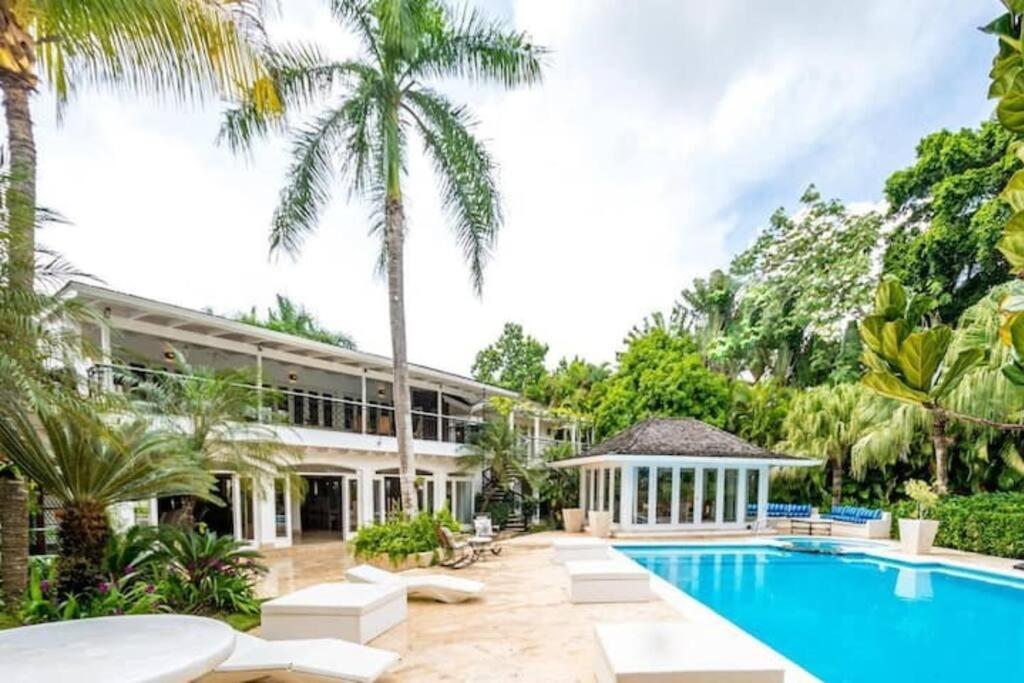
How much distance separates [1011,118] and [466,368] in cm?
4400

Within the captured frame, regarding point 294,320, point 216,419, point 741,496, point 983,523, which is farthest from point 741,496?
point 294,320

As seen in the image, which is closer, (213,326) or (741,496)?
(213,326)

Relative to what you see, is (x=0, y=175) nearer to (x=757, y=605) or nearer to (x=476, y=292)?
(x=476, y=292)

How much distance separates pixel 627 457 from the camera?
1753 centimetres

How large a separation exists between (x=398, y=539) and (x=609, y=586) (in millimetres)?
4931

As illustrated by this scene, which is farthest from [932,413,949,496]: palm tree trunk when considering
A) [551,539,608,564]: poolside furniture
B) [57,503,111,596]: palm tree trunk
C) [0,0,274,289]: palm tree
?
[57,503,111,596]: palm tree trunk

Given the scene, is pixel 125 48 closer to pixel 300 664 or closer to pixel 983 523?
pixel 300 664

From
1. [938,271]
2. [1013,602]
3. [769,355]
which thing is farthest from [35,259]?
[769,355]

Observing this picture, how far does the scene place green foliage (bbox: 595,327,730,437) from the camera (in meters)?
24.6

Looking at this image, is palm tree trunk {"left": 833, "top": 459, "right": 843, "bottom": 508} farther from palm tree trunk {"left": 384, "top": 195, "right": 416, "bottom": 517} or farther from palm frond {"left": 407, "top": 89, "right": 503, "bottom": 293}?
palm tree trunk {"left": 384, "top": 195, "right": 416, "bottom": 517}

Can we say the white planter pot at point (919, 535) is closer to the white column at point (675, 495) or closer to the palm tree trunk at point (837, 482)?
the palm tree trunk at point (837, 482)

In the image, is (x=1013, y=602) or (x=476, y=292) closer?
(x=1013, y=602)

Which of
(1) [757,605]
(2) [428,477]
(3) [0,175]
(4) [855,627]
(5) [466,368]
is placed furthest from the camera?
(5) [466,368]

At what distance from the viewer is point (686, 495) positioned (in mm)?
18812
